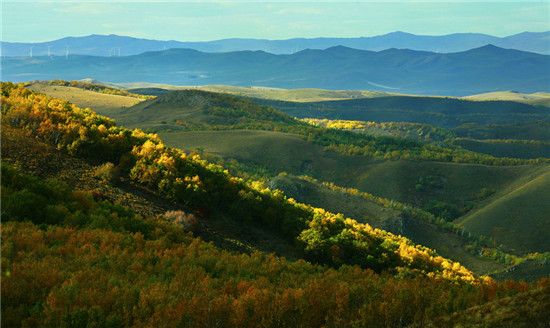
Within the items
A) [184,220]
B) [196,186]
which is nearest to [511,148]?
[196,186]

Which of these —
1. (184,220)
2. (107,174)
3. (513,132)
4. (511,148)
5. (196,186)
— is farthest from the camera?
(513,132)

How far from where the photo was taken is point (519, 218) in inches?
2327

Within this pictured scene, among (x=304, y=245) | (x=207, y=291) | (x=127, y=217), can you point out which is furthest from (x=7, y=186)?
(x=304, y=245)

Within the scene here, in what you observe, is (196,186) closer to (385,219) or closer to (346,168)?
(385,219)

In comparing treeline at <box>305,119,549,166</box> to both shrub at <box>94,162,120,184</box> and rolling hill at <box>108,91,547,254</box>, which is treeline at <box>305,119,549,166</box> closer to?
rolling hill at <box>108,91,547,254</box>

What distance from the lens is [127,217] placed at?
45.0 feet

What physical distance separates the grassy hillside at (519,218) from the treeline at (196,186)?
136 feet

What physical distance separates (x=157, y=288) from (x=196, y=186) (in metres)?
10.4

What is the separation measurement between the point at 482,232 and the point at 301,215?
158 ft

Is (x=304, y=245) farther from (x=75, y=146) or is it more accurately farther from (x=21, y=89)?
(x=21, y=89)

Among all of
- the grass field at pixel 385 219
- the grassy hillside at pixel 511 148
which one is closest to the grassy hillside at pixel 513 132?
the grassy hillside at pixel 511 148

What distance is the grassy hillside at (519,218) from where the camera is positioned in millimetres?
54625

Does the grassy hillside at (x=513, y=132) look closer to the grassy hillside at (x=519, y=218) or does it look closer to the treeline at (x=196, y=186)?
the grassy hillside at (x=519, y=218)

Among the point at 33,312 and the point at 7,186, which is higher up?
the point at 7,186
